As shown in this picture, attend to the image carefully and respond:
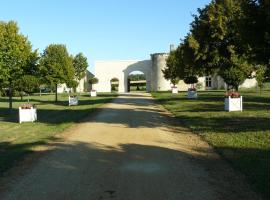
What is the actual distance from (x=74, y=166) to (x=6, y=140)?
6110 millimetres

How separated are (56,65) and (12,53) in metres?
15.2

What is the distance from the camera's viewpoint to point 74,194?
7422 mm

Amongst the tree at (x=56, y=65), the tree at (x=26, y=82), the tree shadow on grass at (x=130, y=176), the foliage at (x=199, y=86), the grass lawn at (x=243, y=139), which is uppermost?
the tree at (x=56, y=65)

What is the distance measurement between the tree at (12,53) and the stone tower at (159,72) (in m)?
54.6

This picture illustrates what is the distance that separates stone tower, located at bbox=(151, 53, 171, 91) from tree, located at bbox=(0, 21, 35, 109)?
2151 inches

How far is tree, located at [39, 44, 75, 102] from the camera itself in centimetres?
4381

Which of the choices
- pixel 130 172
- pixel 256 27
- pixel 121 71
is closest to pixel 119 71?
pixel 121 71

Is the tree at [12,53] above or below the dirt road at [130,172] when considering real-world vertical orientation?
above

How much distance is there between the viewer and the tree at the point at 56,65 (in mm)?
43812

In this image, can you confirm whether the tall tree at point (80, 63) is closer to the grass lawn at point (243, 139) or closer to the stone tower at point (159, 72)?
the stone tower at point (159, 72)

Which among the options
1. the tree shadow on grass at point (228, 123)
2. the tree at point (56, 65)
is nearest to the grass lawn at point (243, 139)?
the tree shadow on grass at point (228, 123)

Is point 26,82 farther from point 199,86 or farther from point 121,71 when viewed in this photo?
point 121,71

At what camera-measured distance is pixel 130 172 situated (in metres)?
9.04

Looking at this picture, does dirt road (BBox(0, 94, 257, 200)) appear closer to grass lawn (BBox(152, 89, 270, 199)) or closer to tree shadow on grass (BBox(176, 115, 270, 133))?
grass lawn (BBox(152, 89, 270, 199))
